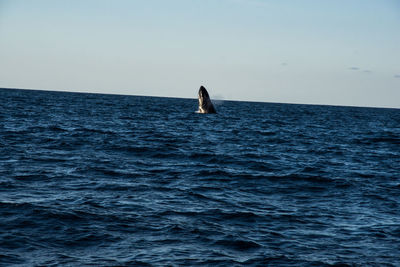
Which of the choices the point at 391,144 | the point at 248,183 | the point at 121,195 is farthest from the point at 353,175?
the point at 391,144

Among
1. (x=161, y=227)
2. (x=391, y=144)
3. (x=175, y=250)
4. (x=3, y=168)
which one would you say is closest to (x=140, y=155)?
(x=3, y=168)

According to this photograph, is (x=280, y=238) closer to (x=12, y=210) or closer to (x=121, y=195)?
(x=121, y=195)

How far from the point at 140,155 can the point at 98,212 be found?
11716 millimetres

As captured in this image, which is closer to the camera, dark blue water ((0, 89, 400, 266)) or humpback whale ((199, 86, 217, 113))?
dark blue water ((0, 89, 400, 266))

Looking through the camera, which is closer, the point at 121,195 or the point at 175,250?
the point at 175,250

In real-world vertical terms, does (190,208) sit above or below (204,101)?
below

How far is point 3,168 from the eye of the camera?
1784 cm

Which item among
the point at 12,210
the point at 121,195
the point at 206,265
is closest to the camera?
the point at 206,265

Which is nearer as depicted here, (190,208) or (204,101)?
(190,208)

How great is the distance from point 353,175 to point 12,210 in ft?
49.5

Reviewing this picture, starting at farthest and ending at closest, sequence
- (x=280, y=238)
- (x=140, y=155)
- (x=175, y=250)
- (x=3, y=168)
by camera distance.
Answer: (x=140, y=155)
(x=3, y=168)
(x=280, y=238)
(x=175, y=250)

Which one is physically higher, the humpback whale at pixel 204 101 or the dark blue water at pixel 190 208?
the humpback whale at pixel 204 101

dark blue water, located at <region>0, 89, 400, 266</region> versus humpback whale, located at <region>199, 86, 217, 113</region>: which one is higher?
humpback whale, located at <region>199, 86, 217, 113</region>

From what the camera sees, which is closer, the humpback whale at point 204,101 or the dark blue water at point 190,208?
the dark blue water at point 190,208
